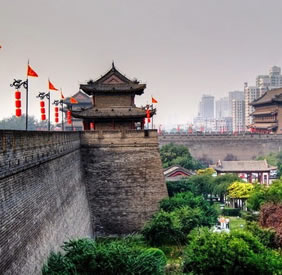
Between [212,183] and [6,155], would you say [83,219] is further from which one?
[212,183]

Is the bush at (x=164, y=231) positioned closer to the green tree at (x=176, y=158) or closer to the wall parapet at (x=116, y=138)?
the wall parapet at (x=116, y=138)

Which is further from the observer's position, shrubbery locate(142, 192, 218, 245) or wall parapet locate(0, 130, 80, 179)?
shrubbery locate(142, 192, 218, 245)

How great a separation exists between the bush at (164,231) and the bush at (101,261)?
5.95 metres

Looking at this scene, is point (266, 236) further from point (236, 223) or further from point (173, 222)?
point (236, 223)

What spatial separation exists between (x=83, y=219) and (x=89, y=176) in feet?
10.9

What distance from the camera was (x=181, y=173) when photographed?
35875mm

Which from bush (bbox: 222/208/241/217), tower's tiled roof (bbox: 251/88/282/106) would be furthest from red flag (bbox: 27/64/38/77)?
tower's tiled roof (bbox: 251/88/282/106)

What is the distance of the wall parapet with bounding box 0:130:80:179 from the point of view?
342 inches

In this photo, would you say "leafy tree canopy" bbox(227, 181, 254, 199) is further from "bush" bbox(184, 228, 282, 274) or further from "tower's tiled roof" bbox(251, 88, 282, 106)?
"tower's tiled roof" bbox(251, 88, 282, 106)

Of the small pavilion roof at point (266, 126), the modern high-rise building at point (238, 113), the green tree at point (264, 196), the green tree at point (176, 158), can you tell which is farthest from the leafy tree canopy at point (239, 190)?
the modern high-rise building at point (238, 113)

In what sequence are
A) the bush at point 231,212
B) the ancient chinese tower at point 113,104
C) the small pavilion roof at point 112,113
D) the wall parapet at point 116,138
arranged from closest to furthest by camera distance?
the wall parapet at point 116,138 → the small pavilion roof at point 112,113 → the ancient chinese tower at point 113,104 → the bush at point 231,212

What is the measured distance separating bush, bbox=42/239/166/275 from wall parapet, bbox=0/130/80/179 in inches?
94.2

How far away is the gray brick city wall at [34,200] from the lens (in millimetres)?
8555

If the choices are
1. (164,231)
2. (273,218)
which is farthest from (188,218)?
(273,218)
